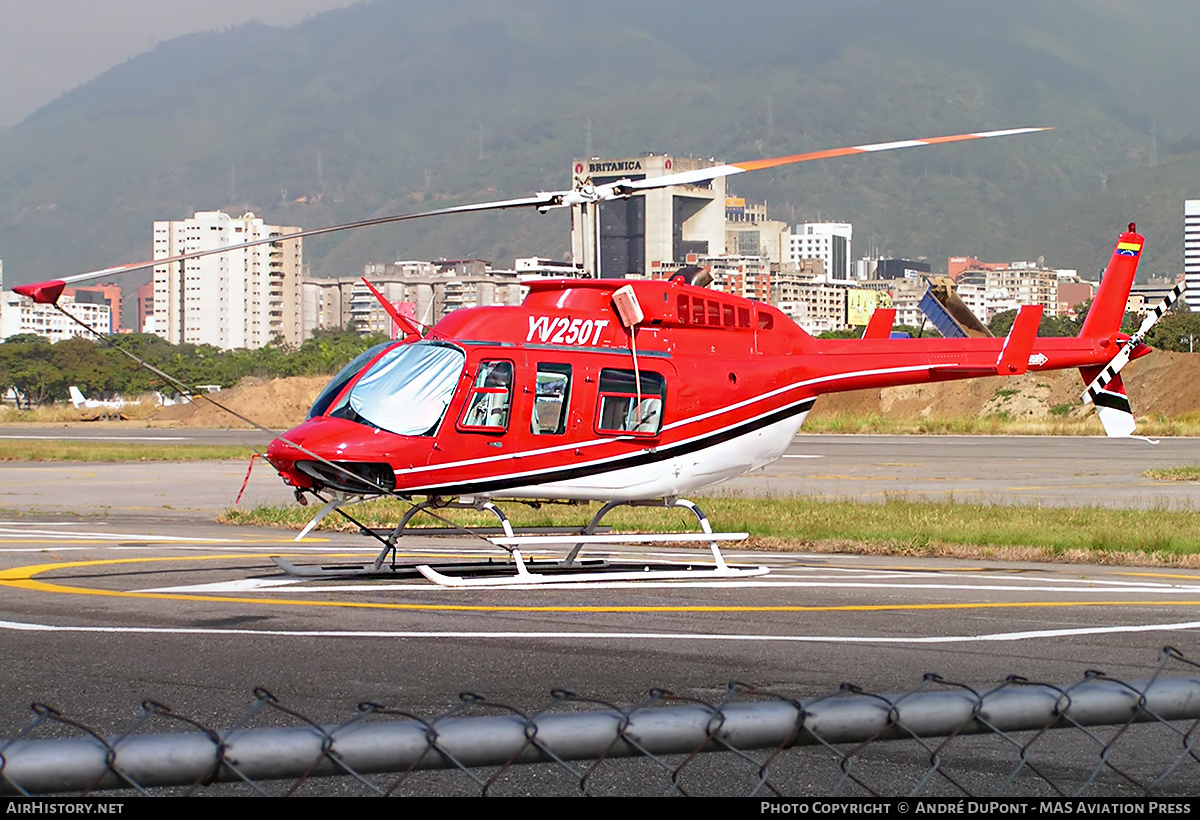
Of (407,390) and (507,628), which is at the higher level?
(407,390)

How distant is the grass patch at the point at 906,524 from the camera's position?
18.3 m

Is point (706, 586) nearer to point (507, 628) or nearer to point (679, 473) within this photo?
point (679, 473)

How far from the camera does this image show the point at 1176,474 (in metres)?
35.2

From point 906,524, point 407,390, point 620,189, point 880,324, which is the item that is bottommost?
point 906,524

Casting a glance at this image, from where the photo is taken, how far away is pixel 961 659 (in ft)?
32.1

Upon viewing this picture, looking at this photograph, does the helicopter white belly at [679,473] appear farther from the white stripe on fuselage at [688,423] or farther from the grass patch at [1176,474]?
the grass patch at [1176,474]

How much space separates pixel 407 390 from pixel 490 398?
0.90m

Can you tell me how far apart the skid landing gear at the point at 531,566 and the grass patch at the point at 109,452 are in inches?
1146

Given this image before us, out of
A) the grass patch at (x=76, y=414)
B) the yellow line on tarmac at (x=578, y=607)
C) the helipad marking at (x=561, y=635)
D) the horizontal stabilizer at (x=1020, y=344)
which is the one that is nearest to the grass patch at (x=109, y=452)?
the horizontal stabilizer at (x=1020, y=344)

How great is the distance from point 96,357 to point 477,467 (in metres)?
134

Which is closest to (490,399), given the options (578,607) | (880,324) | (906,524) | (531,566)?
(531,566)

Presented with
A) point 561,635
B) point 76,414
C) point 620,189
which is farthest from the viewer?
point 76,414

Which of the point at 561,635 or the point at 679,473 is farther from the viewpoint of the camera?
the point at 679,473

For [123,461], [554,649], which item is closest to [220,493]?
[123,461]
